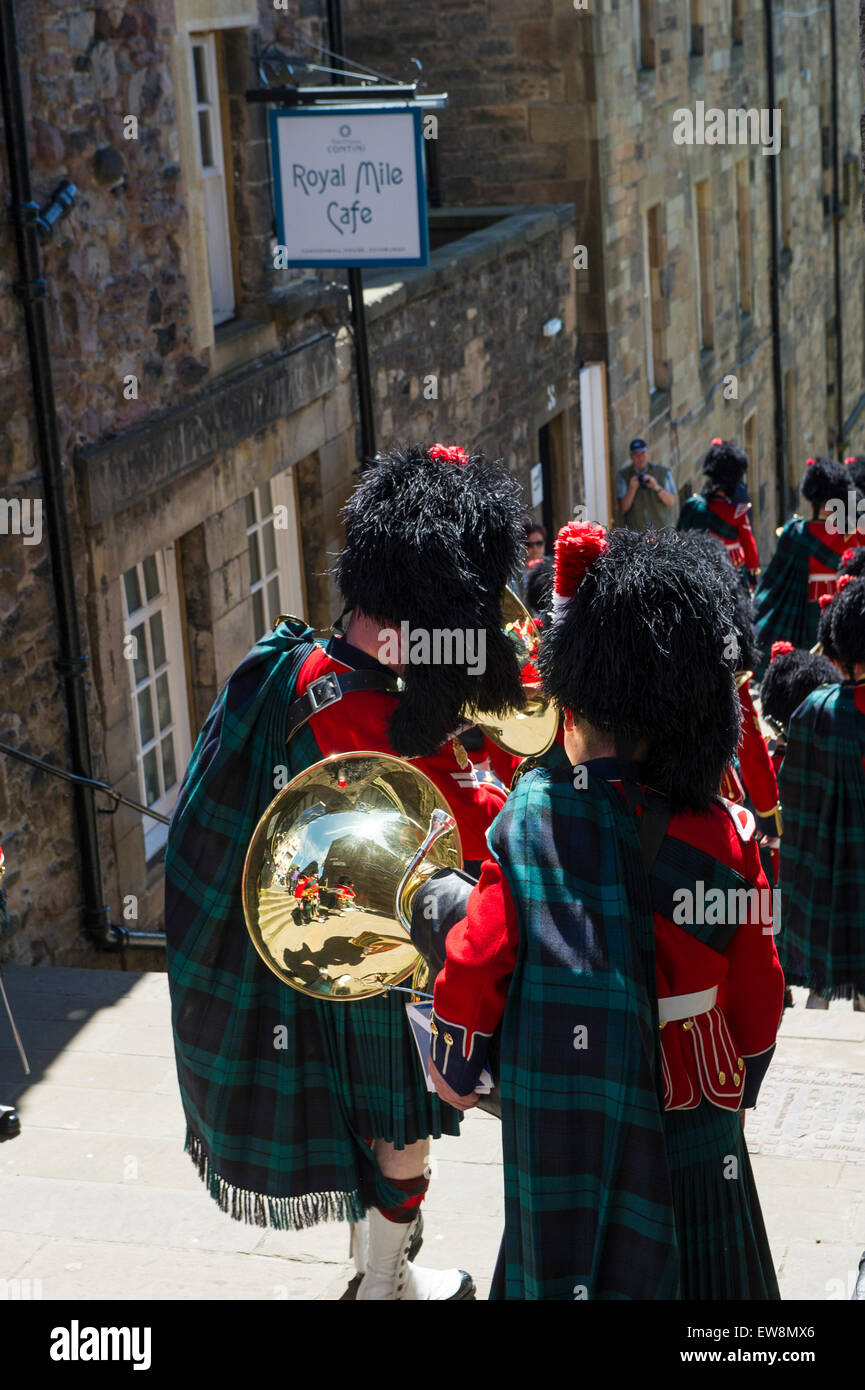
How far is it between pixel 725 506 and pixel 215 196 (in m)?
5.08

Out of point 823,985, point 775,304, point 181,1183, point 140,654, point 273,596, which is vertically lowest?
point 823,985

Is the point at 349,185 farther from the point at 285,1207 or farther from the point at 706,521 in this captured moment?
the point at 285,1207

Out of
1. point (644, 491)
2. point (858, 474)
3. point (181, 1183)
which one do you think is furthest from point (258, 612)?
point (644, 491)

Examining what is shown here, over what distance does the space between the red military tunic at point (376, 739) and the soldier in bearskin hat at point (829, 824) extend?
2828 millimetres

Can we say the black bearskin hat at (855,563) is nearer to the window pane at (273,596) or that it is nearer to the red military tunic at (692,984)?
the window pane at (273,596)

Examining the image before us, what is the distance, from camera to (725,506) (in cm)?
1280

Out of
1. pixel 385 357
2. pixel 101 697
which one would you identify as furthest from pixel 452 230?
pixel 101 697

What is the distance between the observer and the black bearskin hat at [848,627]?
6172 millimetres

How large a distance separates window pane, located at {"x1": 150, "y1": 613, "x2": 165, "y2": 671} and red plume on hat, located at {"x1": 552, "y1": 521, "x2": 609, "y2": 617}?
5.43 metres

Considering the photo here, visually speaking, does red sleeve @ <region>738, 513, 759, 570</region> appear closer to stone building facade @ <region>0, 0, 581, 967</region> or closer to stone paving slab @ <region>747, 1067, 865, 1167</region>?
stone building facade @ <region>0, 0, 581, 967</region>

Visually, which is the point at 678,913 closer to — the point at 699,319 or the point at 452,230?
the point at 452,230

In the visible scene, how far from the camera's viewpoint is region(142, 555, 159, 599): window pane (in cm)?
814

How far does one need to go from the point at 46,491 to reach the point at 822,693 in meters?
3.12
